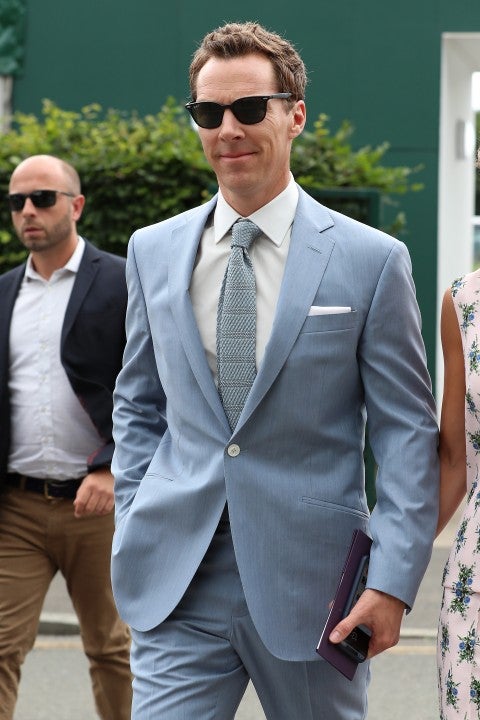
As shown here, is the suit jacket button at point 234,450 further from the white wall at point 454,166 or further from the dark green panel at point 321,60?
the white wall at point 454,166

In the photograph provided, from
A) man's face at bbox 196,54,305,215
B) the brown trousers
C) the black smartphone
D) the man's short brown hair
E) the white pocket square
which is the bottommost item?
the brown trousers

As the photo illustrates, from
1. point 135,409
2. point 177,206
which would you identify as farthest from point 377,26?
point 135,409

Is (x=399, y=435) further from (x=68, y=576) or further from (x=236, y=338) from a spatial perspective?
(x=68, y=576)

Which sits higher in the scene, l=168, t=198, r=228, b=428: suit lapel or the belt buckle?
l=168, t=198, r=228, b=428: suit lapel

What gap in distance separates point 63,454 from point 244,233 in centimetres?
190

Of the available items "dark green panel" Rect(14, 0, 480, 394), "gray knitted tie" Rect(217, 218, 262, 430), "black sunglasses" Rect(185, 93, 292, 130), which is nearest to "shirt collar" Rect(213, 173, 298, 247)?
"gray knitted tie" Rect(217, 218, 262, 430)

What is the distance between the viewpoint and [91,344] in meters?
5.36

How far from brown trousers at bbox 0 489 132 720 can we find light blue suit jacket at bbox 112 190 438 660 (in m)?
1.65

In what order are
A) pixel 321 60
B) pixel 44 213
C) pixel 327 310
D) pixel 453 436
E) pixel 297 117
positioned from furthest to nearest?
pixel 321 60 < pixel 44 213 < pixel 297 117 < pixel 453 436 < pixel 327 310

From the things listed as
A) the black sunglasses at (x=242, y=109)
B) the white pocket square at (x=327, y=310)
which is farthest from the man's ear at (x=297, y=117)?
the white pocket square at (x=327, y=310)

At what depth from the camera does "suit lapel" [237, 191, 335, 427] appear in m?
3.52

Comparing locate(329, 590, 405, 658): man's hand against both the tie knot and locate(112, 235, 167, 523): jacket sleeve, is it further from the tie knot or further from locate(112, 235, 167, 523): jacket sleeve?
the tie knot

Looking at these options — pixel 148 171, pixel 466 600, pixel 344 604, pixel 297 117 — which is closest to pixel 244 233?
pixel 297 117

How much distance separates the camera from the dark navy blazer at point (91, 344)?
5301 mm
